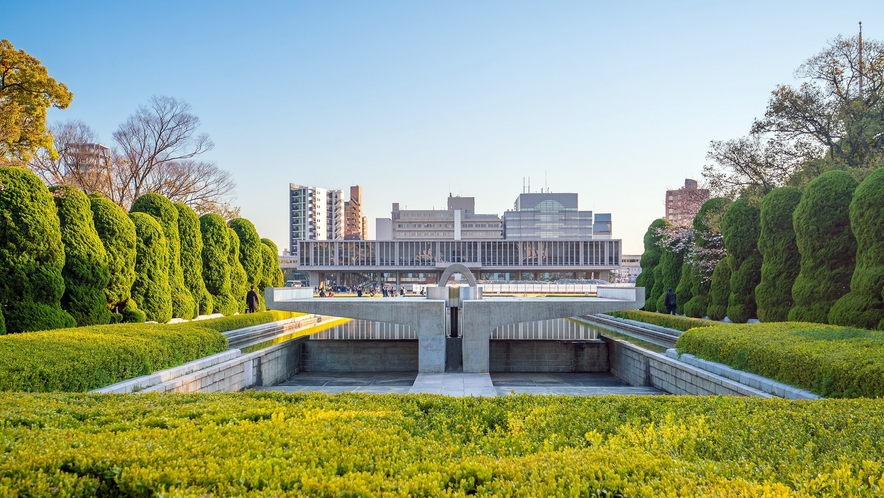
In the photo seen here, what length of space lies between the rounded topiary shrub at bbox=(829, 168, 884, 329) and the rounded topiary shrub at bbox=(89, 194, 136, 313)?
19.3 meters

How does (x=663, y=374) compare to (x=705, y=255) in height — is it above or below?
below

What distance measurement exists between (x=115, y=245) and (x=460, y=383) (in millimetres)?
11025

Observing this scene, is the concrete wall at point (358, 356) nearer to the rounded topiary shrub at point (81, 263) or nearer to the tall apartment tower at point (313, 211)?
the rounded topiary shrub at point (81, 263)

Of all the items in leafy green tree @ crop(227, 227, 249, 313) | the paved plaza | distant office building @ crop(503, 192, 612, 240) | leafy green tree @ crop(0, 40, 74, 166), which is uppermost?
distant office building @ crop(503, 192, 612, 240)

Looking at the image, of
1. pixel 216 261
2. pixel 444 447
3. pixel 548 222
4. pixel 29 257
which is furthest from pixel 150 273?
pixel 548 222

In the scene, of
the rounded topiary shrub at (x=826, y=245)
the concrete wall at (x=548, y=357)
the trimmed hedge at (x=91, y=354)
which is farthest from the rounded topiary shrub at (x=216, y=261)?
the rounded topiary shrub at (x=826, y=245)

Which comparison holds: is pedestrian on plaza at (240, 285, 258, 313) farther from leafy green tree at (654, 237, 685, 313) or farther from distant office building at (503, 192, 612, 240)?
distant office building at (503, 192, 612, 240)

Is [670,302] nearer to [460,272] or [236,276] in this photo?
[460,272]

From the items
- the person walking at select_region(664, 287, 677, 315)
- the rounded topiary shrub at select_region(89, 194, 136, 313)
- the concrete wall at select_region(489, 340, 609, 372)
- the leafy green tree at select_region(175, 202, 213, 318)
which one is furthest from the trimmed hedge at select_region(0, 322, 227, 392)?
the person walking at select_region(664, 287, 677, 315)

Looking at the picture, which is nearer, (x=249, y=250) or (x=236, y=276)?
(x=236, y=276)

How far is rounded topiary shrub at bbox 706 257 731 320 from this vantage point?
2069 centimetres

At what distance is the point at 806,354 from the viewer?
29.4 ft

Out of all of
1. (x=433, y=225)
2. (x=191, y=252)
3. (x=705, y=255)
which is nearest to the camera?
(x=191, y=252)

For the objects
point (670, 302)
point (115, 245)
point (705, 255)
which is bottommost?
point (670, 302)
